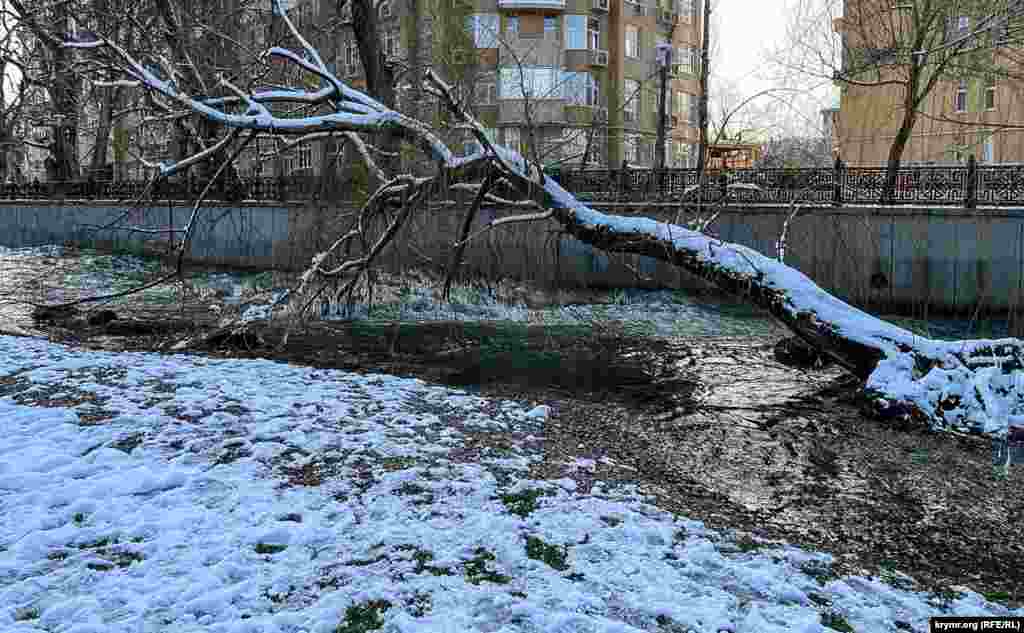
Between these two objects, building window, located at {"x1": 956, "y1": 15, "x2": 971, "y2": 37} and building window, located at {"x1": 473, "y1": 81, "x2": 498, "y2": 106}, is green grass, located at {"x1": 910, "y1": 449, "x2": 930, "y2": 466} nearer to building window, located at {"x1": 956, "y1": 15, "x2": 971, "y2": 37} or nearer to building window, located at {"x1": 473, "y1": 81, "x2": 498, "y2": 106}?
building window, located at {"x1": 956, "y1": 15, "x2": 971, "y2": 37}

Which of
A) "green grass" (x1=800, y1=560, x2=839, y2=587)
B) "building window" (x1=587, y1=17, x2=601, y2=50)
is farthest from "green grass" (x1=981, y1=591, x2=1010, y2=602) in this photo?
"building window" (x1=587, y1=17, x2=601, y2=50)

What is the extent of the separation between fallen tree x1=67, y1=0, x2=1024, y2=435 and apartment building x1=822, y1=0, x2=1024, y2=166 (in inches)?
88.9

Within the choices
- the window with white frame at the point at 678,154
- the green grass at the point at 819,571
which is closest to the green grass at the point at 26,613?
the green grass at the point at 819,571

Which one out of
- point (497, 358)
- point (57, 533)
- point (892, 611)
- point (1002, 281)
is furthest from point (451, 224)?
point (1002, 281)

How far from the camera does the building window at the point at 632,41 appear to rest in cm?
4044

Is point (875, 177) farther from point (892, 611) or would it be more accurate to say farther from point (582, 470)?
point (892, 611)

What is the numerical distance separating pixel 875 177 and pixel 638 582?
15.7 meters

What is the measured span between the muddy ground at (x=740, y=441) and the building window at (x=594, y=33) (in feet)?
92.2

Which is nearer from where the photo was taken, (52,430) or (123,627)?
(123,627)

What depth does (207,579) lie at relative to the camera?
409cm

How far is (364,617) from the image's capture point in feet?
12.5

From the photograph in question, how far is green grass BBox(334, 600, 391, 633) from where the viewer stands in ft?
12.2

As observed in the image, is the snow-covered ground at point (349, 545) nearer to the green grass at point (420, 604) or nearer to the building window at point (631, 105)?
the green grass at point (420, 604)

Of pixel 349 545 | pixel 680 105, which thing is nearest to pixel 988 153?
pixel 680 105
